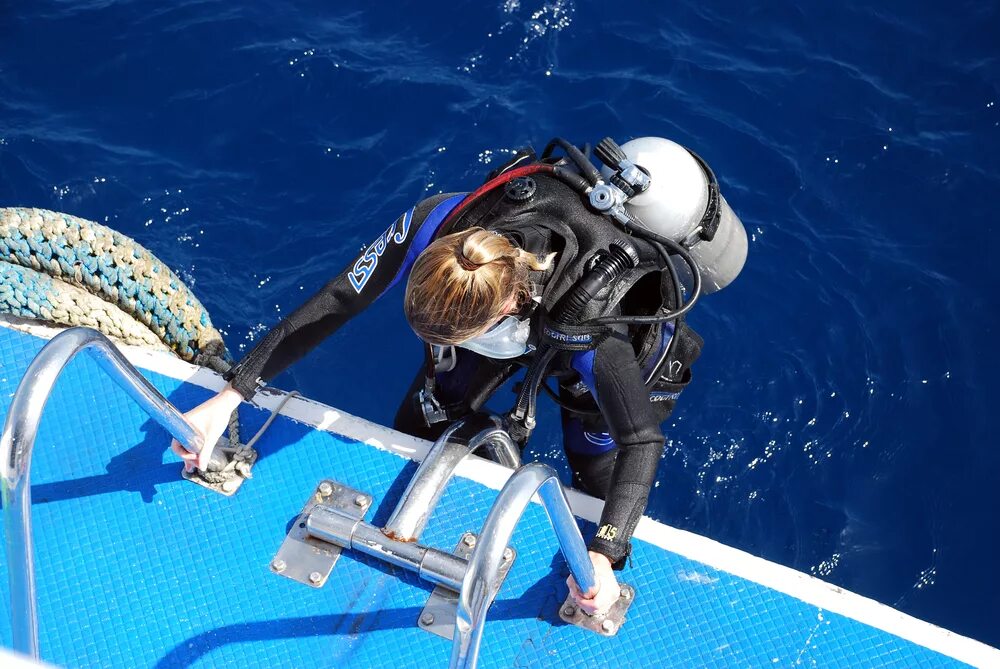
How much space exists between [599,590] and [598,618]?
0.24m

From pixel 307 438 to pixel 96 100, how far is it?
11.4 feet

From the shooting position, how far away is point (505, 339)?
2.88 m

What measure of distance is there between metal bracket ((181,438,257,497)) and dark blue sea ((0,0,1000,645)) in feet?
5.94

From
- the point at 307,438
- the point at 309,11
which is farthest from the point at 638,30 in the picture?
the point at 307,438

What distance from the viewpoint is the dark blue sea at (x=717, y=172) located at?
4711 mm

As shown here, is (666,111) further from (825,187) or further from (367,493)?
(367,493)

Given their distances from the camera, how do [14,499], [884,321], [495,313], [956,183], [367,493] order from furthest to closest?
[956,183]
[884,321]
[367,493]
[495,313]
[14,499]

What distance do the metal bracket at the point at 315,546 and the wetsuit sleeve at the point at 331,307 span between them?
41 cm

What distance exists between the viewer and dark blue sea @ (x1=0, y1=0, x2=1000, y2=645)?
4.71 meters

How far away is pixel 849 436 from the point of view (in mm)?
4801

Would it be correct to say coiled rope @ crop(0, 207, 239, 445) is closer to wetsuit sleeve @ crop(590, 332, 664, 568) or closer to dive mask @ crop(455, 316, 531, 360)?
dive mask @ crop(455, 316, 531, 360)

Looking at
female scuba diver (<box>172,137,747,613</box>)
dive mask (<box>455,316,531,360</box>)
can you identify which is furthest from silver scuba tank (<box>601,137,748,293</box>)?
dive mask (<box>455,316,531,360</box>)

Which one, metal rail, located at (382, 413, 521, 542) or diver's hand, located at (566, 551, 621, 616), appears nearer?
diver's hand, located at (566, 551, 621, 616)

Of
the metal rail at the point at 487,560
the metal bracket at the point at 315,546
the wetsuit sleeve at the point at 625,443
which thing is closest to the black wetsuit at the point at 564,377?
the wetsuit sleeve at the point at 625,443
